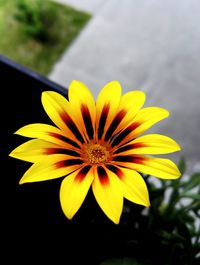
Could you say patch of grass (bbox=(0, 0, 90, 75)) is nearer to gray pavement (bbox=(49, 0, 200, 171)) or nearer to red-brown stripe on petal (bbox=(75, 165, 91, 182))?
gray pavement (bbox=(49, 0, 200, 171))

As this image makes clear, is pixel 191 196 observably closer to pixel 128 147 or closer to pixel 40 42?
pixel 128 147

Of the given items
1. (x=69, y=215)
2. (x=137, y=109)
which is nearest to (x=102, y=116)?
(x=137, y=109)

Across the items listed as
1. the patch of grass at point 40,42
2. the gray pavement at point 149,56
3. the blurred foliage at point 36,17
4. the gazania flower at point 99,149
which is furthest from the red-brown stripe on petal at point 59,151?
the blurred foliage at point 36,17

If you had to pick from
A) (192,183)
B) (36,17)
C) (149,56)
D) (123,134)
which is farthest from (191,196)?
(36,17)

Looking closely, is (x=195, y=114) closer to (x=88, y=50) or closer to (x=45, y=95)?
(x=88, y=50)

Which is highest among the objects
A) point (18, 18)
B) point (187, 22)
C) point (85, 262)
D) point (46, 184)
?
point (18, 18)

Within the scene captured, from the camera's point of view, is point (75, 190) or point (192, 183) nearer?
point (75, 190)
